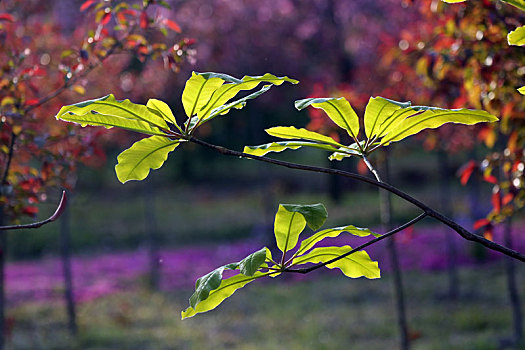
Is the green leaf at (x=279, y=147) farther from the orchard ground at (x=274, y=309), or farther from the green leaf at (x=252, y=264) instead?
the orchard ground at (x=274, y=309)

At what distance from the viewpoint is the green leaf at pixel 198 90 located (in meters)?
1.07

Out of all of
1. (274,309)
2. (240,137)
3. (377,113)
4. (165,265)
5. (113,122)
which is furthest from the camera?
(240,137)

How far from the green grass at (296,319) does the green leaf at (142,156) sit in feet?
15.5

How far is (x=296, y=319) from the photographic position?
675 cm

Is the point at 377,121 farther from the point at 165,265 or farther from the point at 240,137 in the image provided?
the point at 240,137

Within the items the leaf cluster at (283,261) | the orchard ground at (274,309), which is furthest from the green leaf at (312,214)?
the orchard ground at (274,309)

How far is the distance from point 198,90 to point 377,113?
34 cm

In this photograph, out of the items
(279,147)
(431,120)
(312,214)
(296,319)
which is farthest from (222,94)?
(296,319)

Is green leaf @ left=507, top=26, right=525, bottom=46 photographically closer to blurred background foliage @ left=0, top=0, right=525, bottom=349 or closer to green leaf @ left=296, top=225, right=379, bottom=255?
green leaf @ left=296, top=225, right=379, bottom=255

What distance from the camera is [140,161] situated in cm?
109

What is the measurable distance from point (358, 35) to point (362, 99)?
12.6 m

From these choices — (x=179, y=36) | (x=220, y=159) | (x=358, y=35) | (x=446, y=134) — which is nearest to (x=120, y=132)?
(x=179, y=36)

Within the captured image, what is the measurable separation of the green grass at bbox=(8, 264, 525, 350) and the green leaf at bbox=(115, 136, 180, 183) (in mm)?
4733

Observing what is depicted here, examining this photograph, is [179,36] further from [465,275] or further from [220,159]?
[220,159]
